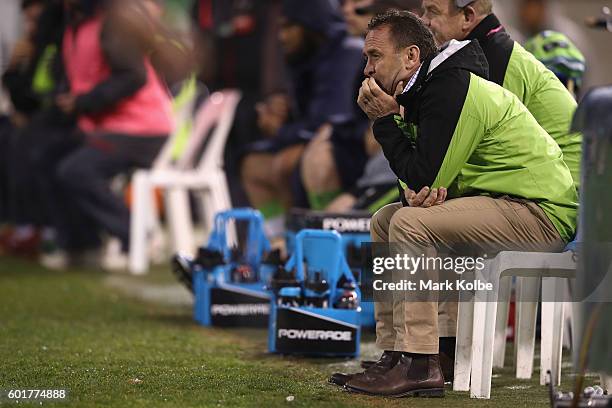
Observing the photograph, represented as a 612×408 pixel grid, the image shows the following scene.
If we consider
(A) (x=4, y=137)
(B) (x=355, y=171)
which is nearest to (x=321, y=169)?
(B) (x=355, y=171)

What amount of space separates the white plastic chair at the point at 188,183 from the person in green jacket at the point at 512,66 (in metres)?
4.10

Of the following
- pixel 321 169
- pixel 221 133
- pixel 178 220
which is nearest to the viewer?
pixel 321 169

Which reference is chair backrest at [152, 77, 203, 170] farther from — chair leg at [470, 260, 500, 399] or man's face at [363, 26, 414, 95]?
chair leg at [470, 260, 500, 399]

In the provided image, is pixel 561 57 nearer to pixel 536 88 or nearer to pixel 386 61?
pixel 536 88

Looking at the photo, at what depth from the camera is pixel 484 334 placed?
4.07 m

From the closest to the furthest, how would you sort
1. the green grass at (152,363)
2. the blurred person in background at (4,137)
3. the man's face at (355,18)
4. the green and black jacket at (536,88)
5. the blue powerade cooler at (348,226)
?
the green grass at (152,363)
the green and black jacket at (536,88)
the blue powerade cooler at (348,226)
the man's face at (355,18)
the blurred person in background at (4,137)

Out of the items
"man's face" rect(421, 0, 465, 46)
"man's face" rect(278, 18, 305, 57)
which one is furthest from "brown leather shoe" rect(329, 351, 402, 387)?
"man's face" rect(278, 18, 305, 57)

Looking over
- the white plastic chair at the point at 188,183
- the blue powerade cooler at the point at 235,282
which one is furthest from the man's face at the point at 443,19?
the white plastic chair at the point at 188,183

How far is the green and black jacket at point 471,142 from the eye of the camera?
4008 mm

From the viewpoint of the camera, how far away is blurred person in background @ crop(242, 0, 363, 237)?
704cm

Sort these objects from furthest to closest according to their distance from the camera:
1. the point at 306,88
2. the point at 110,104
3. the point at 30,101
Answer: the point at 30,101 < the point at 110,104 < the point at 306,88

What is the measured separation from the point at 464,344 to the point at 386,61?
0.98 meters

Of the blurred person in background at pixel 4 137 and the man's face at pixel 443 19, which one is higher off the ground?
the man's face at pixel 443 19

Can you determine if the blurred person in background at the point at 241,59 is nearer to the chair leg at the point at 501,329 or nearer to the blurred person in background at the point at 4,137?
the blurred person in background at the point at 4,137
